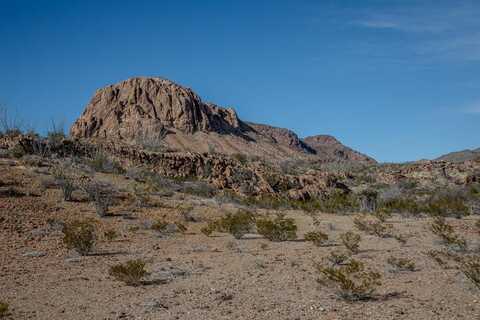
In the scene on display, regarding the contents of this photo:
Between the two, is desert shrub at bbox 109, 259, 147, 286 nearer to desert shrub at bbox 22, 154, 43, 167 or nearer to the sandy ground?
the sandy ground

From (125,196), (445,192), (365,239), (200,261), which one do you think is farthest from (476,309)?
(445,192)

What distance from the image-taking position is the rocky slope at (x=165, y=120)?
268 feet

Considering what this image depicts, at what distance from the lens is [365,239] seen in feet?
53.9

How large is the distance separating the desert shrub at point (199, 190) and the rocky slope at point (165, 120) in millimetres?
45688

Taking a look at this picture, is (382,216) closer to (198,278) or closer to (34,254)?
(198,278)

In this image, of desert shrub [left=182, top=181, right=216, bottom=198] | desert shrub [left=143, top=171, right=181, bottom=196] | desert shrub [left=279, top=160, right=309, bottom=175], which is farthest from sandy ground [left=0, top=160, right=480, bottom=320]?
desert shrub [left=279, top=160, right=309, bottom=175]

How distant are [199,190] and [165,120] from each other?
59689 millimetres

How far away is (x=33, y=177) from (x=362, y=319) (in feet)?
61.9

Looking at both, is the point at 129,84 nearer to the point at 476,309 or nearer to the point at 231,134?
the point at 231,134

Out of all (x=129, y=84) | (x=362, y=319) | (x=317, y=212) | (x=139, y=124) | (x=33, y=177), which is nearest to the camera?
(x=362, y=319)

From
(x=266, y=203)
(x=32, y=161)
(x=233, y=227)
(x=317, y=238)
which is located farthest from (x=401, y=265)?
(x=32, y=161)

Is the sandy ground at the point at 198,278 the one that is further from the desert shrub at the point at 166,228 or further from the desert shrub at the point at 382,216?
the desert shrub at the point at 382,216

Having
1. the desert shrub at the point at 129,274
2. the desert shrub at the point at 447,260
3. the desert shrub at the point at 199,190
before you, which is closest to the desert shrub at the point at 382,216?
the desert shrub at the point at 447,260

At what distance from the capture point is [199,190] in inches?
1169
